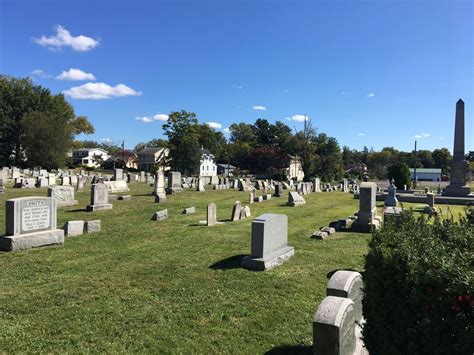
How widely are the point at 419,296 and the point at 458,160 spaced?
119ft

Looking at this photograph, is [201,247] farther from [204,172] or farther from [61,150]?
[204,172]

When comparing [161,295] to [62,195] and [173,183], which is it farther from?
[173,183]

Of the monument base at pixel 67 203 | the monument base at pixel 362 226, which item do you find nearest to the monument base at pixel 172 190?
the monument base at pixel 67 203

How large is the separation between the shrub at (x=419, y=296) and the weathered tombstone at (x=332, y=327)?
0.29 meters

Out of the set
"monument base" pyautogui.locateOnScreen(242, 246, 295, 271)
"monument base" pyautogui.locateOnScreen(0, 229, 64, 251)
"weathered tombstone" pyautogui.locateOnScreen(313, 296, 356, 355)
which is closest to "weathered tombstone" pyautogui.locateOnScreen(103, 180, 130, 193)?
"monument base" pyautogui.locateOnScreen(0, 229, 64, 251)

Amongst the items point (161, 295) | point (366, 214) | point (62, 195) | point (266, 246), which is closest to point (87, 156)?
point (62, 195)

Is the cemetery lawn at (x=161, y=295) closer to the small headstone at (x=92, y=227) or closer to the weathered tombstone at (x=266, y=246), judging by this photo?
the weathered tombstone at (x=266, y=246)

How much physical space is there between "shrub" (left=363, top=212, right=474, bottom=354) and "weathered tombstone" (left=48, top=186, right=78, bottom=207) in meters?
17.6

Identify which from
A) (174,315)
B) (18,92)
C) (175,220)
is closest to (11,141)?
(18,92)

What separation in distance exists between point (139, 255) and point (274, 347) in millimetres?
5241

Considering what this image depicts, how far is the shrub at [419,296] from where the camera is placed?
8.94 ft

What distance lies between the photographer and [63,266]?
8.11 m

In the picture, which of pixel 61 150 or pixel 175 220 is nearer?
pixel 175 220

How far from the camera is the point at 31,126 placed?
163 ft
